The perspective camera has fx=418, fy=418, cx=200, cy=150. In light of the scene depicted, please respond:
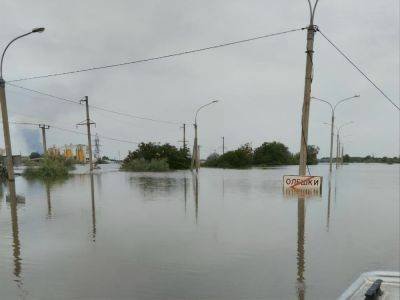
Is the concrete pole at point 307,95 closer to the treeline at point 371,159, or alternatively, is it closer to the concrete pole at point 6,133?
the concrete pole at point 6,133

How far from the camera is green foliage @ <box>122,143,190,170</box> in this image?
64188 millimetres

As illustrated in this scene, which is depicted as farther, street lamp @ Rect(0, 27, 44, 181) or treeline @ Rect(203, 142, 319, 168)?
treeline @ Rect(203, 142, 319, 168)

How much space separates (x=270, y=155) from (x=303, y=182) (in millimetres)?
95451

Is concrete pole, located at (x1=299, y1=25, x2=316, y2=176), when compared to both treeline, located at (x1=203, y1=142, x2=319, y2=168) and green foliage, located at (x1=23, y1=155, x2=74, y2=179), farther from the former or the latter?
treeline, located at (x1=203, y1=142, x2=319, y2=168)

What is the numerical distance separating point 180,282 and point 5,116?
15097 millimetres

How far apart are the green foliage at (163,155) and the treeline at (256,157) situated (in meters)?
20.7

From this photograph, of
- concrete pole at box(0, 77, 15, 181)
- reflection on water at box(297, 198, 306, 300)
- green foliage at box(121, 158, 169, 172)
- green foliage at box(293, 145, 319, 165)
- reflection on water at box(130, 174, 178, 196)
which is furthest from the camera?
green foliage at box(293, 145, 319, 165)

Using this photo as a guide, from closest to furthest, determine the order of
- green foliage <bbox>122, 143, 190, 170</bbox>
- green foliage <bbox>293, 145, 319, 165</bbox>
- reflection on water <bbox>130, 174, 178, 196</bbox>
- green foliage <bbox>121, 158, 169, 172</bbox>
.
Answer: reflection on water <bbox>130, 174, 178, 196</bbox>, green foliage <bbox>121, 158, 169, 172</bbox>, green foliage <bbox>122, 143, 190, 170</bbox>, green foliage <bbox>293, 145, 319, 165</bbox>

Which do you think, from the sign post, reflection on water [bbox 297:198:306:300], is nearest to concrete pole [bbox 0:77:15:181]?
the sign post

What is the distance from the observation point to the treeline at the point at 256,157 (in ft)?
284

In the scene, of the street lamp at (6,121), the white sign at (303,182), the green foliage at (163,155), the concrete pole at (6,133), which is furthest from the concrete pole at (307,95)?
Answer: the green foliage at (163,155)

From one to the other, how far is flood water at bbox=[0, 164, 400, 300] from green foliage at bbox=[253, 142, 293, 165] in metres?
94.8

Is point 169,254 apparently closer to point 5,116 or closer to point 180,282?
point 180,282

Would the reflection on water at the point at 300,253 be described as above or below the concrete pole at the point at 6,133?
below
